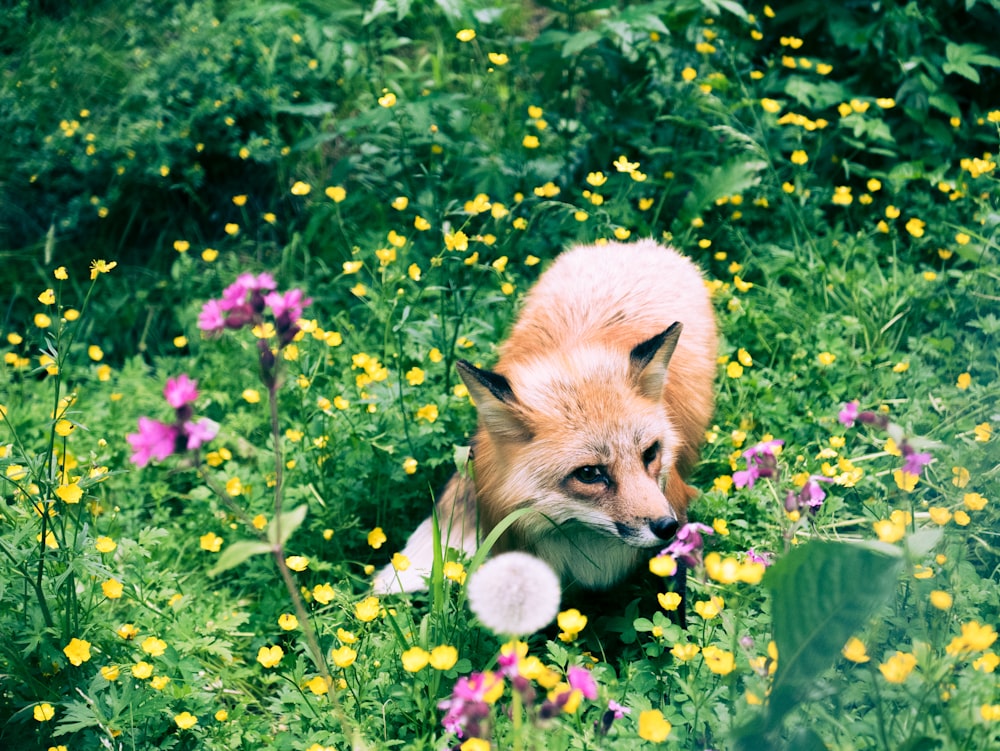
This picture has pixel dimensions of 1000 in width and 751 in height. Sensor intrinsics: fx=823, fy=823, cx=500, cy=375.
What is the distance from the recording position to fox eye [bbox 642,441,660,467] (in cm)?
279

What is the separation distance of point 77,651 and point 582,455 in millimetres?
1657

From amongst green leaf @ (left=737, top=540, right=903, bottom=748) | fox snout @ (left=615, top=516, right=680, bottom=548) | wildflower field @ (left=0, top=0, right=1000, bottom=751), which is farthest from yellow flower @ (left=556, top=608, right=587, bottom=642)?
green leaf @ (left=737, top=540, right=903, bottom=748)

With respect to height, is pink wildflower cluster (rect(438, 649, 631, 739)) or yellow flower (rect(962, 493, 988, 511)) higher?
pink wildflower cluster (rect(438, 649, 631, 739))

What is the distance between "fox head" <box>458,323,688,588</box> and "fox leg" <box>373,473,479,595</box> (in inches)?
12.5

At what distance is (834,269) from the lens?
4.23 m

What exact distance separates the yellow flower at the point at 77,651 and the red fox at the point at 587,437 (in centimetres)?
97

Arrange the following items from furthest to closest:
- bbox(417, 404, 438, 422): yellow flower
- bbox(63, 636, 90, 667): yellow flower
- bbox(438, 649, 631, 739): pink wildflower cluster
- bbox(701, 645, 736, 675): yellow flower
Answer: bbox(417, 404, 438, 422): yellow flower < bbox(63, 636, 90, 667): yellow flower < bbox(701, 645, 736, 675): yellow flower < bbox(438, 649, 631, 739): pink wildflower cluster

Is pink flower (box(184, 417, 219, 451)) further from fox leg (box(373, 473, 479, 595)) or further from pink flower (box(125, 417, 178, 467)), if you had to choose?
fox leg (box(373, 473, 479, 595))

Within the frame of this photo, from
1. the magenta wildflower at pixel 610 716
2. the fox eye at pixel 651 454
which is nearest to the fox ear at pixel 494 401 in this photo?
the fox eye at pixel 651 454

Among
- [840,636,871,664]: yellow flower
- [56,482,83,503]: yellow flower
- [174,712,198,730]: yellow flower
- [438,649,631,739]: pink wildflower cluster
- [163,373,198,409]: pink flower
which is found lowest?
[174,712,198,730]: yellow flower

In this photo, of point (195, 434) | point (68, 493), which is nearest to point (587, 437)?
point (195, 434)

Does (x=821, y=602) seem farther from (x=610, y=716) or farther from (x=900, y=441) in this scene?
(x=610, y=716)

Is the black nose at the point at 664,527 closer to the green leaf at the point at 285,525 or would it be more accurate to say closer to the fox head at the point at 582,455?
the fox head at the point at 582,455

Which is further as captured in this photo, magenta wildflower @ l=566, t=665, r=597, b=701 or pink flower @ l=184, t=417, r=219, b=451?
magenta wildflower @ l=566, t=665, r=597, b=701
